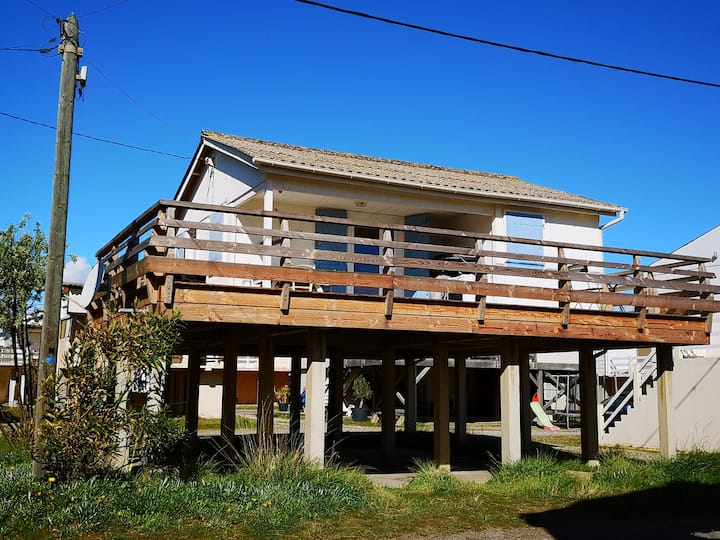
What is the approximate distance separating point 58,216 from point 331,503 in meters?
5.15

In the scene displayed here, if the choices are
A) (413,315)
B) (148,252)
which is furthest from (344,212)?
(148,252)

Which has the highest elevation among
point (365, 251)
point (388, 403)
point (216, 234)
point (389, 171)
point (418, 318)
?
point (389, 171)

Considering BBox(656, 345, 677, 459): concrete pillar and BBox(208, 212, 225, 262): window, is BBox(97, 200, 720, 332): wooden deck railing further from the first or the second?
BBox(656, 345, 677, 459): concrete pillar

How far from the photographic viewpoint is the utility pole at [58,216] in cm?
1036

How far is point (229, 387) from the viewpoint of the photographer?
15211 millimetres

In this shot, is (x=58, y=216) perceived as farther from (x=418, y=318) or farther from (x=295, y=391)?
(x=295, y=391)

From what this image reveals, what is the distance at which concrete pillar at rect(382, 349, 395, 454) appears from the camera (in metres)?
18.1

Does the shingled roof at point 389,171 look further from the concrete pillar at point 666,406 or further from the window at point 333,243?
the concrete pillar at point 666,406

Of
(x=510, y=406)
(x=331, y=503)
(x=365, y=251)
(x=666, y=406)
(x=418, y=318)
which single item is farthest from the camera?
(x=365, y=251)

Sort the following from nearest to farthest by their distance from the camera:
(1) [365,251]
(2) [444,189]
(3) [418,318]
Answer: (3) [418,318] < (2) [444,189] < (1) [365,251]

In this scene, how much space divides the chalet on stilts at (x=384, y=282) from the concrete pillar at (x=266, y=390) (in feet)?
0.13

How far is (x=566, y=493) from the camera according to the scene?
11.7m

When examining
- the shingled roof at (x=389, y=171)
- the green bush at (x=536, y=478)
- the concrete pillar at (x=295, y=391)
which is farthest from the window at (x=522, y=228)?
the concrete pillar at (x=295, y=391)

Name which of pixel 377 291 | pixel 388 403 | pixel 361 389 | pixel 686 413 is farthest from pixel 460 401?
pixel 361 389
